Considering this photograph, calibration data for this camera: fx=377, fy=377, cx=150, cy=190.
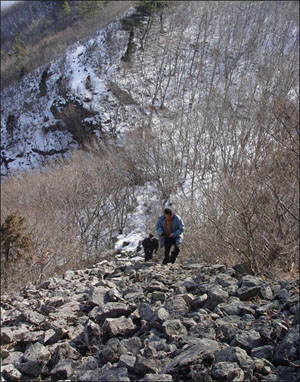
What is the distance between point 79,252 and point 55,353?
1301 cm

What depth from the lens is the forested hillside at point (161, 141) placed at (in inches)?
356

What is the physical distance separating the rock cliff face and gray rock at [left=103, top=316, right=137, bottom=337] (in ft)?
0.04

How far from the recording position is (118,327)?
4574mm

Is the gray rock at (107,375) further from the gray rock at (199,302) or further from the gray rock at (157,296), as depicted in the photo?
the gray rock at (157,296)

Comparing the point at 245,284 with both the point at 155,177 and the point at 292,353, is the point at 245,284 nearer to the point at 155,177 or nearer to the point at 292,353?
the point at 292,353

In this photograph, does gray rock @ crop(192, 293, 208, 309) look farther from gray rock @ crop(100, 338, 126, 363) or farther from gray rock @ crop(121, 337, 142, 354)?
gray rock @ crop(100, 338, 126, 363)

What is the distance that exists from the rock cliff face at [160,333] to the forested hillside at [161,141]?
6.86 feet

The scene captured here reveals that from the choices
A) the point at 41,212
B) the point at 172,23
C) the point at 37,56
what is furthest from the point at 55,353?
the point at 37,56

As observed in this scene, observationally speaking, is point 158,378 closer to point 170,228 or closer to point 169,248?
point 170,228

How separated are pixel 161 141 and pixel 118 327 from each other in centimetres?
2048

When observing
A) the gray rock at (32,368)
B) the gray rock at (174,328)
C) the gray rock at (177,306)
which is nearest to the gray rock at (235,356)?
the gray rock at (174,328)

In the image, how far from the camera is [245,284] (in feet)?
18.4

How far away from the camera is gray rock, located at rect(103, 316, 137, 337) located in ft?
14.8

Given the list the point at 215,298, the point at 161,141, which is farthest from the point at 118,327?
the point at 161,141
